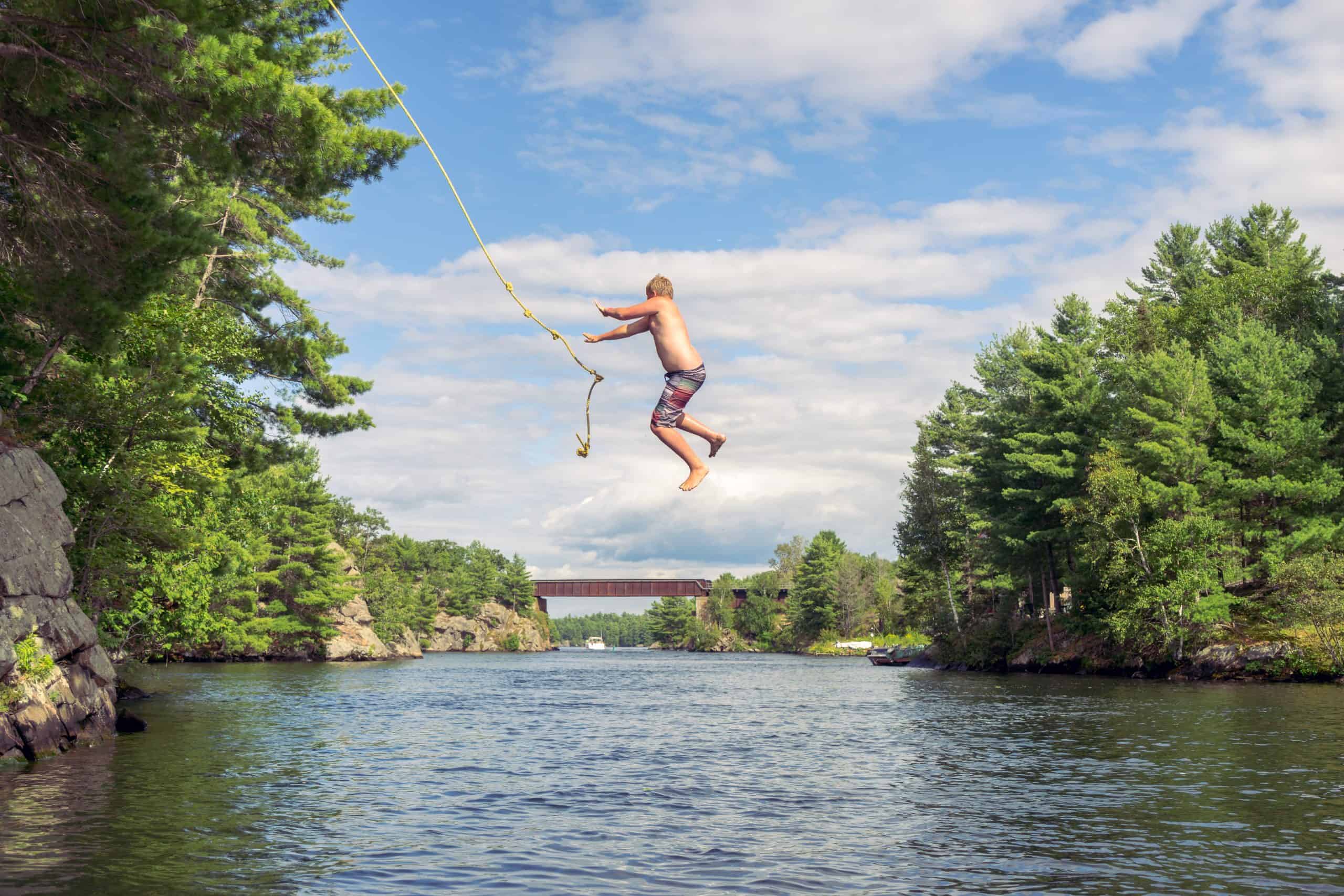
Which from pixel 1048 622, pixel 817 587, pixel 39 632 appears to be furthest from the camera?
pixel 817 587

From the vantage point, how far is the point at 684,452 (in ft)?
25.8

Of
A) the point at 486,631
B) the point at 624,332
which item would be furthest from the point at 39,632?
the point at 486,631

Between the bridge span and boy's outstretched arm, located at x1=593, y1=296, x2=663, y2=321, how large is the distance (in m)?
143

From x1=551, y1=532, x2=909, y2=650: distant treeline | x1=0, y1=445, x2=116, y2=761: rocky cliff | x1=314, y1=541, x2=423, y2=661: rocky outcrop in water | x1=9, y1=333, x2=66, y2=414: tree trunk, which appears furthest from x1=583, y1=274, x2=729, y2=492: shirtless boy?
x1=551, y1=532, x2=909, y2=650: distant treeline

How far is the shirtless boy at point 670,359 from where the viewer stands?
24.0ft

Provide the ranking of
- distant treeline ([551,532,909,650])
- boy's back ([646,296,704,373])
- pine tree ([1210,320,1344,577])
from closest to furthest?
boy's back ([646,296,704,373]) < pine tree ([1210,320,1344,577]) < distant treeline ([551,532,909,650])

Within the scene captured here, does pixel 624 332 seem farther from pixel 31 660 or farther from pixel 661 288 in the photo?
pixel 31 660

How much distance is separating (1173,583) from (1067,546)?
14.8 metres

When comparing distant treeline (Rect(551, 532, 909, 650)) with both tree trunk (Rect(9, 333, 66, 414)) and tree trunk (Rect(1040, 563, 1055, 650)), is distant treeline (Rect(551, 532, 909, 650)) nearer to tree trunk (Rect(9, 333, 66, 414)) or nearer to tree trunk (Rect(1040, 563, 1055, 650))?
tree trunk (Rect(1040, 563, 1055, 650))

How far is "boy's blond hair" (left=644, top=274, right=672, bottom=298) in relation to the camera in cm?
751

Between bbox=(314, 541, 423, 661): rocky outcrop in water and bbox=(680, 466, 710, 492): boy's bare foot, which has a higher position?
bbox=(680, 466, 710, 492): boy's bare foot

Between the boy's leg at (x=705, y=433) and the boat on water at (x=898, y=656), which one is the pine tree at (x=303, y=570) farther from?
the boy's leg at (x=705, y=433)

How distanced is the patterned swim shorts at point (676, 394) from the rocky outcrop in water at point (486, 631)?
152 metres

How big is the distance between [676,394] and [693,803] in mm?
12112
